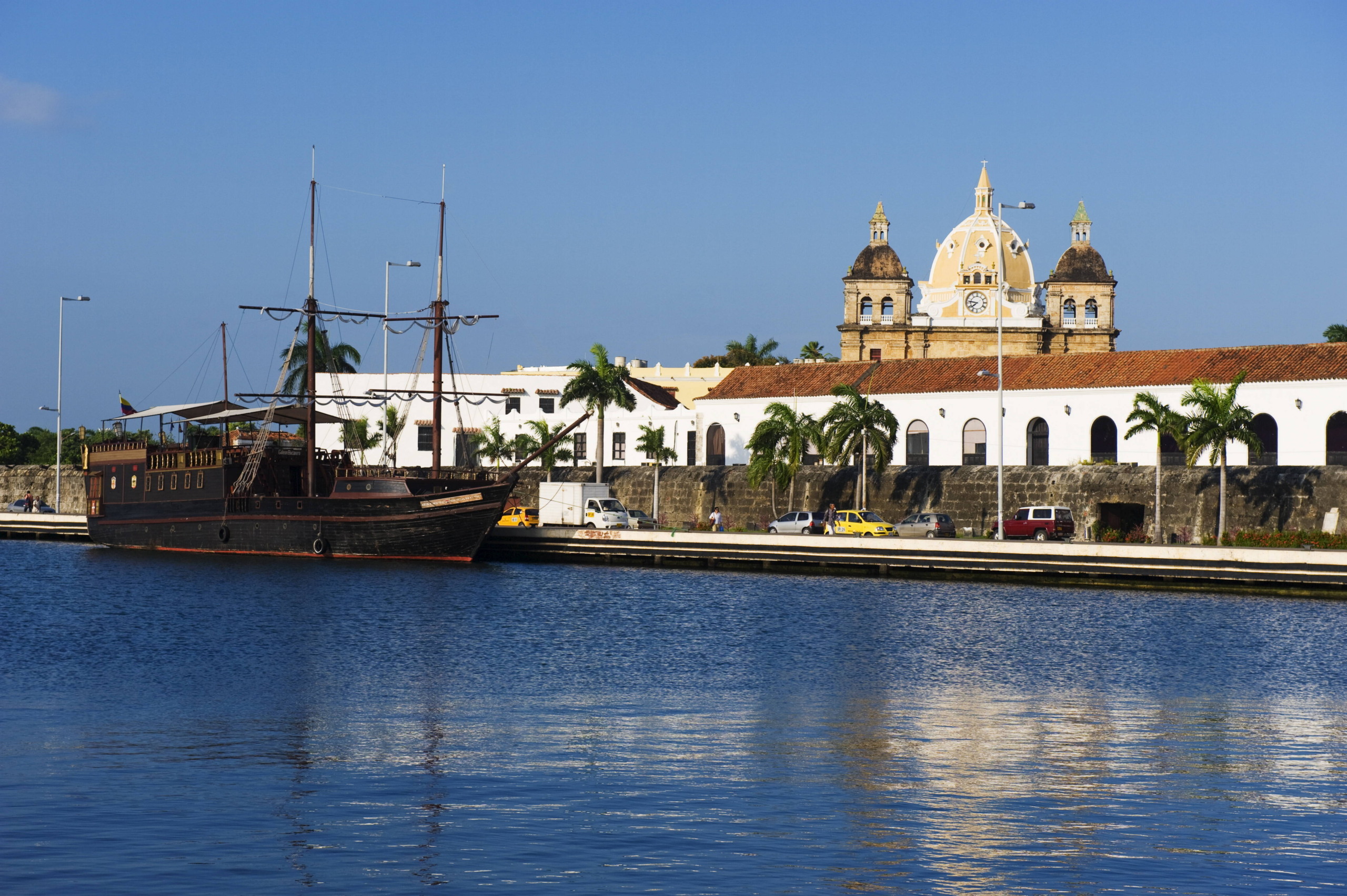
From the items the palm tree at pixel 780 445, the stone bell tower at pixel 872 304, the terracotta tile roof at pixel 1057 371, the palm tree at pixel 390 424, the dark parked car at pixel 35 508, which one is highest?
the stone bell tower at pixel 872 304

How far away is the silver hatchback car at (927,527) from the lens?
5525 centimetres

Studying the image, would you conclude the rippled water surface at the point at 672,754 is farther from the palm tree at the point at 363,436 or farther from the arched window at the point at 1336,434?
the palm tree at the point at 363,436

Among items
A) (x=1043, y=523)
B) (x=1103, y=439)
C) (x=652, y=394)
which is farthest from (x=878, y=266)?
(x=1043, y=523)

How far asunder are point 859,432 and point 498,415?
104ft

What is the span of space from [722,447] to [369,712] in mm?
52513

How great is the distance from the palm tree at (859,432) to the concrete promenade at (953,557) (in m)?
9.30

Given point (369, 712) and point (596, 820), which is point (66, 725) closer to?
point (369, 712)

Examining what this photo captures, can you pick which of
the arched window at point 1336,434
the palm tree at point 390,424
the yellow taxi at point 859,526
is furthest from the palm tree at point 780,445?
the palm tree at point 390,424

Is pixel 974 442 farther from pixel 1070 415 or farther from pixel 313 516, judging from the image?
pixel 313 516

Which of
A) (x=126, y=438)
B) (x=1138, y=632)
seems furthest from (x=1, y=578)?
(x=1138, y=632)

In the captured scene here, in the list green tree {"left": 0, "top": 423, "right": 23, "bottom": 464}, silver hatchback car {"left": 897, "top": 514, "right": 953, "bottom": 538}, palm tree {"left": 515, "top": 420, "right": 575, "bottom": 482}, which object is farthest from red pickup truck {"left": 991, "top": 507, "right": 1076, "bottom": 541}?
green tree {"left": 0, "top": 423, "right": 23, "bottom": 464}

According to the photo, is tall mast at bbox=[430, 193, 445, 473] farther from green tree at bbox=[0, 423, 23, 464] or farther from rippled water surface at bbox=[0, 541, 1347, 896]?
green tree at bbox=[0, 423, 23, 464]

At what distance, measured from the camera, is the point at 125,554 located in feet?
201

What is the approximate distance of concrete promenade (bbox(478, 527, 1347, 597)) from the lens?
4044 cm
